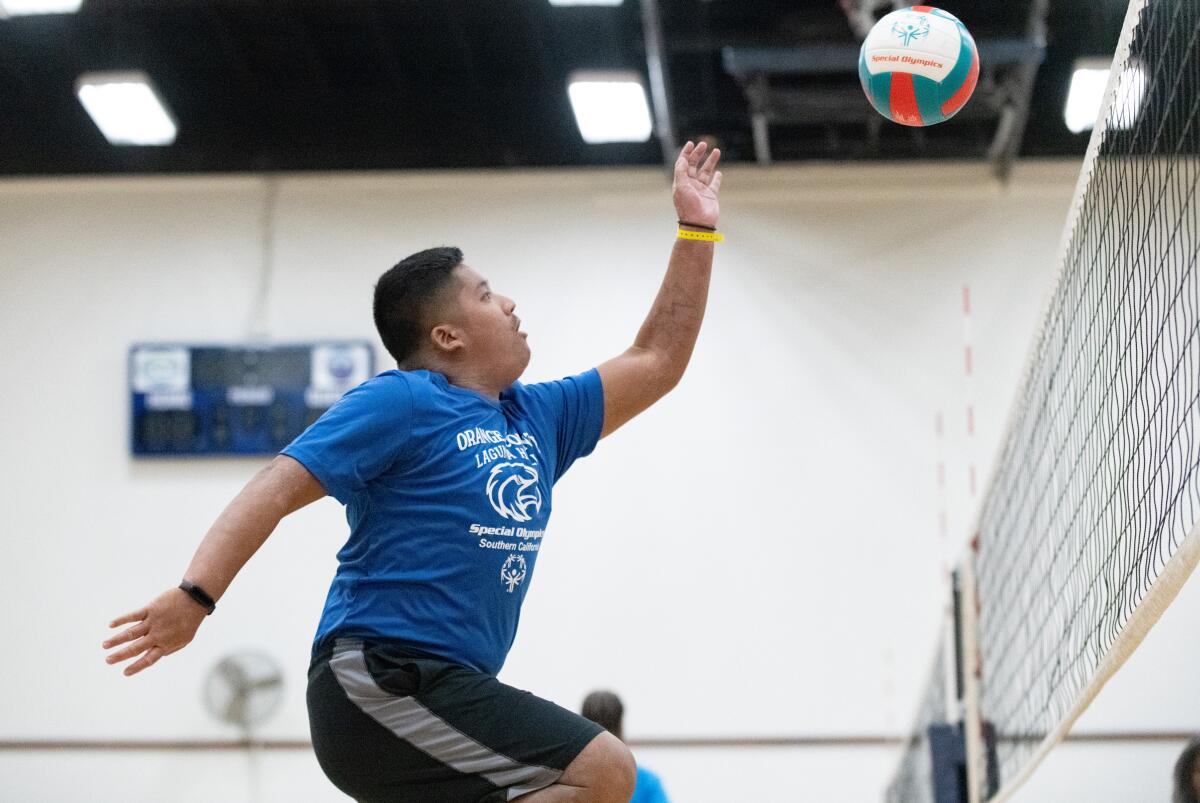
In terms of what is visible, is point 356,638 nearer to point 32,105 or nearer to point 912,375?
point 912,375

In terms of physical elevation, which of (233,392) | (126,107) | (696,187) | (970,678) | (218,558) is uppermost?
(126,107)

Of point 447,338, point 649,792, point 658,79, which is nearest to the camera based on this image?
point 447,338

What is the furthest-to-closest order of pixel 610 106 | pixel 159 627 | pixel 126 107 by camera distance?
1. pixel 126 107
2. pixel 610 106
3. pixel 159 627

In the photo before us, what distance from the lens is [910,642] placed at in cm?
1052

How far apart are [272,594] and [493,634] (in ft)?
26.1

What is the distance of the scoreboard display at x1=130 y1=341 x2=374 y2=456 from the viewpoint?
11.1m

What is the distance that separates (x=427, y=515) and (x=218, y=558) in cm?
48

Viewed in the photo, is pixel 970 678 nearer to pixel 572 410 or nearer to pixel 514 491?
pixel 572 410

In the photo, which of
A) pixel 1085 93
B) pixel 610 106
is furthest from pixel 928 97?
pixel 610 106

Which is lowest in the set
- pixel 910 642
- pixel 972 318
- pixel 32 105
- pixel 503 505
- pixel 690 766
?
pixel 690 766

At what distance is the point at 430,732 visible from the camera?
3086 mm

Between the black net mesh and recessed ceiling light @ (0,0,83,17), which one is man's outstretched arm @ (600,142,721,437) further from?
recessed ceiling light @ (0,0,83,17)

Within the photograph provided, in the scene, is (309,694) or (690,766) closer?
(309,694)

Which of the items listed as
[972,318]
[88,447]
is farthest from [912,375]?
[88,447]
